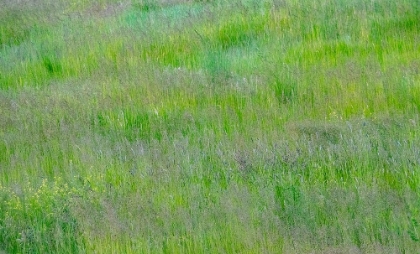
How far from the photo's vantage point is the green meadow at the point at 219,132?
4.13 metres

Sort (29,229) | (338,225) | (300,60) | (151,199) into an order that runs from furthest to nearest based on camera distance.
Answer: (300,60) → (151,199) → (29,229) → (338,225)

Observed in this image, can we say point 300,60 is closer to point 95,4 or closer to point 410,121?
point 410,121

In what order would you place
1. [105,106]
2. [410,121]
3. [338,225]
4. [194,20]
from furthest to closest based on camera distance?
[194,20], [105,106], [410,121], [338,225]

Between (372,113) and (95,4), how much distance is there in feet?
24.7

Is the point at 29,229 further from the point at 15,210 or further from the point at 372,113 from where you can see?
the point at 372,113

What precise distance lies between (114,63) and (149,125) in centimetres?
251

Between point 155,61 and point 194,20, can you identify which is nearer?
point 155,61

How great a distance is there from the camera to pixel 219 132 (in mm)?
Answer: 5777

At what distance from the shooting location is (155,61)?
27.4 feet

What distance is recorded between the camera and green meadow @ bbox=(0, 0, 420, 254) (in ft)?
13.5

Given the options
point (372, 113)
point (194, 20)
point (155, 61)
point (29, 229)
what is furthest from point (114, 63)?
point (29, 229)

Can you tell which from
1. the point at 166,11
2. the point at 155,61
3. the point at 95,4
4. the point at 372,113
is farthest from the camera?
the point at 95,4

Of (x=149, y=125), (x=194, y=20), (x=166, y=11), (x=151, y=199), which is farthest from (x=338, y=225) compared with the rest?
(x=166, y=11)

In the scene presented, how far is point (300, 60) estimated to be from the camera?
764 centimetres
